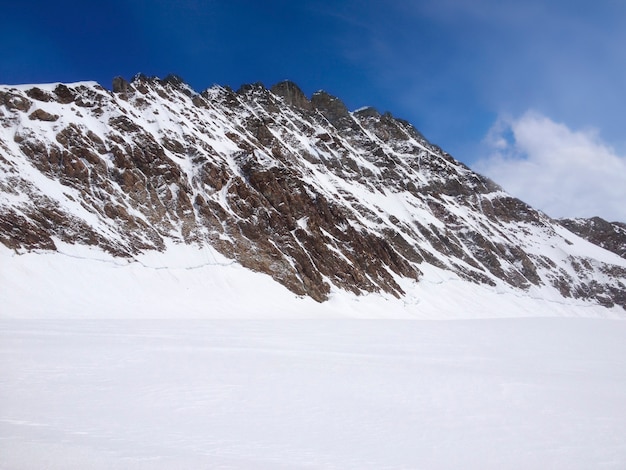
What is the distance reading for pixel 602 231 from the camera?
16738 centimetres

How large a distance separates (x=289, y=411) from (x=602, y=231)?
192 meters

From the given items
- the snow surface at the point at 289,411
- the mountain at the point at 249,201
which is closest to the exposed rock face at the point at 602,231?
the mountain at the point at 249,201

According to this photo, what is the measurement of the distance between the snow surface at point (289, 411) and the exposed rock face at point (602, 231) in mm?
172053

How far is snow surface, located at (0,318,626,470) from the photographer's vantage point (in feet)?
22.3

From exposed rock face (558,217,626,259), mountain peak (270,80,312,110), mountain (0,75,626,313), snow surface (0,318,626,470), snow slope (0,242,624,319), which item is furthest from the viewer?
exposed rock face (558,217,626,259)

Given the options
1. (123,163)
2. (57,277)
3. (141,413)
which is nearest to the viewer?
(141,413)

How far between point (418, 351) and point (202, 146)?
6112cm

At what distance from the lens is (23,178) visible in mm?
47031

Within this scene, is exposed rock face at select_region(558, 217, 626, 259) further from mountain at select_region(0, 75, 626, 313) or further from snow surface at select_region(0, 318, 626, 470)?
snow surface at select_region(0, 318, 626, 470)

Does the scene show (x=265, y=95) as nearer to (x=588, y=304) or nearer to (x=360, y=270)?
(x=360, y=270)

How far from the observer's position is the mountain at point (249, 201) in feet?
167

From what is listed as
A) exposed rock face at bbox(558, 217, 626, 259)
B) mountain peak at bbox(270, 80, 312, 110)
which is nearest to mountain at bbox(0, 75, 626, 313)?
mountain peak at bbox(270, 80, 312, 110)

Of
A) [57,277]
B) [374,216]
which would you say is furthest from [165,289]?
[374,216]

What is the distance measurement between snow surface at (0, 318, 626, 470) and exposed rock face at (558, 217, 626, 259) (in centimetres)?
17205
